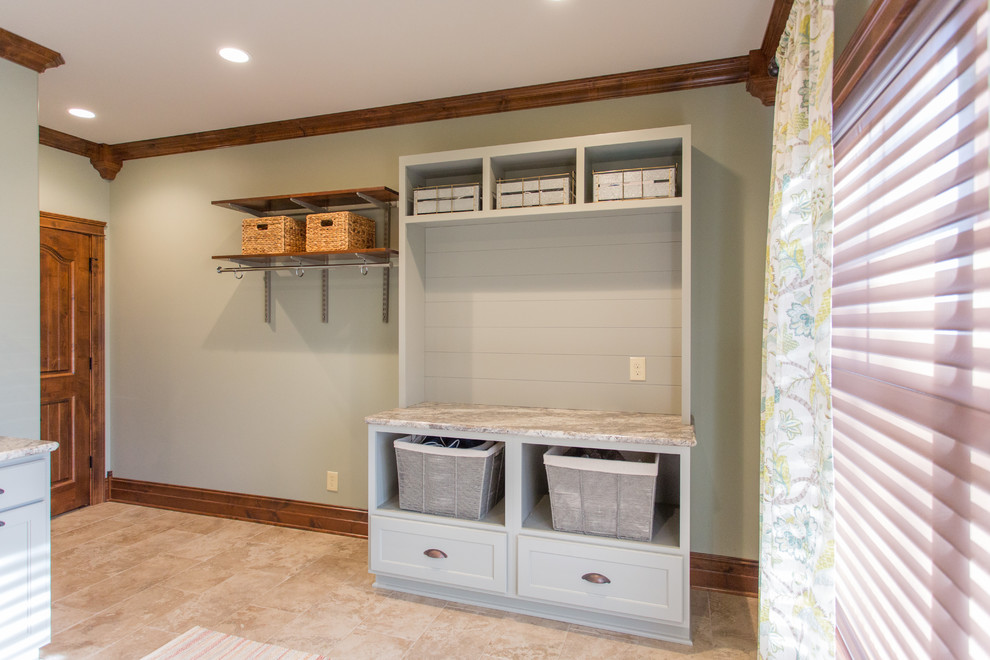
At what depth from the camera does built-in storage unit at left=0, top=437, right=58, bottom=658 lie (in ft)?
6.40

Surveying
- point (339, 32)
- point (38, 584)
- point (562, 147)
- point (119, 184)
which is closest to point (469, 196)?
point (562, 147)

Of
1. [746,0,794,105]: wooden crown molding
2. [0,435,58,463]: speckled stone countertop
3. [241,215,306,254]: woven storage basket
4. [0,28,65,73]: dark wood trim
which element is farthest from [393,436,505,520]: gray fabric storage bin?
[0,28,65,73]: dark wood trim

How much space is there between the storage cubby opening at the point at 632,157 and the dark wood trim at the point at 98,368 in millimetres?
3417

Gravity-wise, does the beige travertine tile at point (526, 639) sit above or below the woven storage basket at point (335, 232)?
below

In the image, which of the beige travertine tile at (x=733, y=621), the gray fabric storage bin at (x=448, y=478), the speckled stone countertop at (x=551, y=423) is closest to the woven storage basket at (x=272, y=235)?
the speckled stone countertop at (x=551, y=423)

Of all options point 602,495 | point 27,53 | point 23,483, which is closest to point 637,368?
point 602,495

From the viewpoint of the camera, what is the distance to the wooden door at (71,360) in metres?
3.70

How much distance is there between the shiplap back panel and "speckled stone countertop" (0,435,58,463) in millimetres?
1695

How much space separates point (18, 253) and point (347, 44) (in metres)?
1.76

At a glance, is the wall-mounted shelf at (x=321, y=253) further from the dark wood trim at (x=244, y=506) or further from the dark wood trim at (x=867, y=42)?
the dark wood trim at (x=867, y=42)

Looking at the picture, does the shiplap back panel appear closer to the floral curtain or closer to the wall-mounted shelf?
the wall-mounted shelf

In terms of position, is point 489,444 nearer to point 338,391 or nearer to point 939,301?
point 338,391

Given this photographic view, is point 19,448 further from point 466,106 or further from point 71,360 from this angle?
point 466,106

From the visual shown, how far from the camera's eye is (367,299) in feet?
11.2
